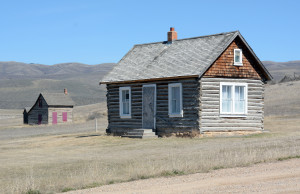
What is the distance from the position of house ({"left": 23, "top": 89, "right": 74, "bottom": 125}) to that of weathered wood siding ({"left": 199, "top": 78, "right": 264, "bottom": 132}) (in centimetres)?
3692

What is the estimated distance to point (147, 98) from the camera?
30969 millimetres

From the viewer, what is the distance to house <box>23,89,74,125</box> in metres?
63.4

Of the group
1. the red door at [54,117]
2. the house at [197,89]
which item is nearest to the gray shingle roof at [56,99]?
the red door at [54,117]

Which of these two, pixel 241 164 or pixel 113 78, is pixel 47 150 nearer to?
pixel 113 78

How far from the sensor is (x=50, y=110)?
208 feet

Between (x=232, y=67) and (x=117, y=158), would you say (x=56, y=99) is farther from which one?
(x=117, y=158)

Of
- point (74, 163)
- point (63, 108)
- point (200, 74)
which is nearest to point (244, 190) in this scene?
point (74, 163)

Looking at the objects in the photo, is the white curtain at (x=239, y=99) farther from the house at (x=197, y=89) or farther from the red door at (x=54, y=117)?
the red door at (x=54, y=117)

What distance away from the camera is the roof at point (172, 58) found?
2909 cm

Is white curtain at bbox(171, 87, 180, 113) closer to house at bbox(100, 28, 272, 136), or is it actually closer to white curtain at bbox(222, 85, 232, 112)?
house at bbox(100, 28, 272, 136)

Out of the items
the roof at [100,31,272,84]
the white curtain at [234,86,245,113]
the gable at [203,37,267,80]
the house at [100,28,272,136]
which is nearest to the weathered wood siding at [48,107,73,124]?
the roof at [100,31,272,84]

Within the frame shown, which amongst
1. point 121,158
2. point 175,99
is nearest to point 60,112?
point 175,99

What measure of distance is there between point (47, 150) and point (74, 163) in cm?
755

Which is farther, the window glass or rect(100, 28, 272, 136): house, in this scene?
the window glass
